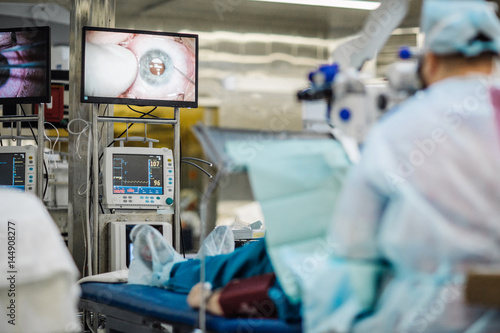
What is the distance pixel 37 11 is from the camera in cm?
747

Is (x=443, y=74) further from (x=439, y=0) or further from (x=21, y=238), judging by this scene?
(x=21, y=238)

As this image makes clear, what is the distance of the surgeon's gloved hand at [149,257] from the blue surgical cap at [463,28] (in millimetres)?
1666

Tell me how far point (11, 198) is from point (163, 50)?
2.57 meters

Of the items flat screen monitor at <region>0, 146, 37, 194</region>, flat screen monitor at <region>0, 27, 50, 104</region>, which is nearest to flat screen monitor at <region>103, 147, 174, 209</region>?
flat screen monitor at <region>0, 146, 37, 194</region>

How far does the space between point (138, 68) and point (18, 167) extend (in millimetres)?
1030

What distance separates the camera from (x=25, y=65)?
4262mm

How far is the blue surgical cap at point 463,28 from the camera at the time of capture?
1791mm

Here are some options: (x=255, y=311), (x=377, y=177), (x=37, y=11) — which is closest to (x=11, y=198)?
(x=255, y=311)

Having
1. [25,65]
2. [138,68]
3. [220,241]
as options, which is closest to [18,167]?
[25,65]

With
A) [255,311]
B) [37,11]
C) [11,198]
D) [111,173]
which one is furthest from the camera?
[37,11]

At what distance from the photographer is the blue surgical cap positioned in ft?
5.88

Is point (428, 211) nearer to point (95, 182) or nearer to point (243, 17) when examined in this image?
point (95, 182)

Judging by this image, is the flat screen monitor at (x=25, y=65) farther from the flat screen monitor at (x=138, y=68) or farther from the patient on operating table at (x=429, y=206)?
the patient on operating table at (x=429, y=206)

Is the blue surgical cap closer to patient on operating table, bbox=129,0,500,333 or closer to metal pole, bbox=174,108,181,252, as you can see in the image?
patient on operating table, bbox=129,0,500,333
